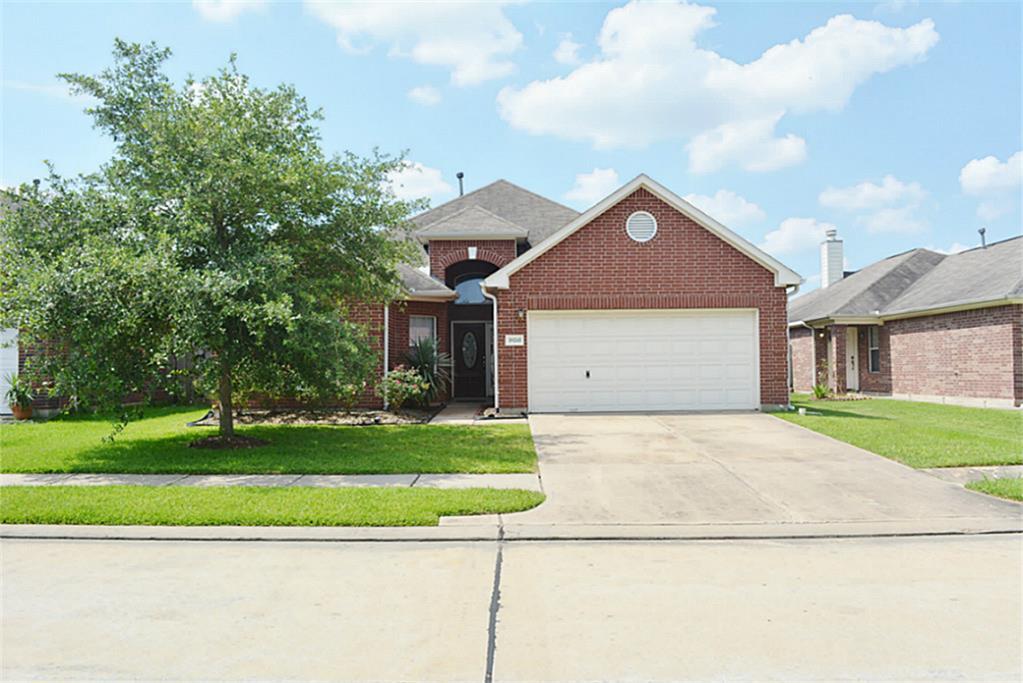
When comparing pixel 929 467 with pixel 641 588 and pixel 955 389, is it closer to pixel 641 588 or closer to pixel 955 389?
pixel 641 588

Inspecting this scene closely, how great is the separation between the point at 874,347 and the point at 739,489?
18.0 meters

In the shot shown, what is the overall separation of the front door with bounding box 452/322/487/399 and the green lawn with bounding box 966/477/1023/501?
13.6 meters

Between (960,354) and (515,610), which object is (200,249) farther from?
(960,354)

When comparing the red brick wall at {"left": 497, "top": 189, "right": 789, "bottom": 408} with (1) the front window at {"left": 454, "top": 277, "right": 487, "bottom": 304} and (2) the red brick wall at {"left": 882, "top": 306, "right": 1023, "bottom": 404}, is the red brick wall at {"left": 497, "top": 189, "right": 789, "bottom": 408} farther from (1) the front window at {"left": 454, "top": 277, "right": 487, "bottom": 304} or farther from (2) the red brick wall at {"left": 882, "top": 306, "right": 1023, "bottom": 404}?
(2) the red brick wall at {"left": 882, "top": 306, "right": 1023, "bottom": 404}

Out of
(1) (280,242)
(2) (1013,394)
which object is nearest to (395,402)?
(1) (280,242)

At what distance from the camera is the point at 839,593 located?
4.73 metres

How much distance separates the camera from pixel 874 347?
75.7 ft

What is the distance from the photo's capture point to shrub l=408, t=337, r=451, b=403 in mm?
16062

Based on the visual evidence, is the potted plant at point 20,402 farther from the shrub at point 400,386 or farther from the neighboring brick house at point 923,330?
the neighboring brick house at point 923,330

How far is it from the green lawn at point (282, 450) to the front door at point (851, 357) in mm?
15732

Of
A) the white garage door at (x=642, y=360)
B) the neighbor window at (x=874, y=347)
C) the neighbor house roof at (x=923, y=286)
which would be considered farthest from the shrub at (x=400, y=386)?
the neighbor window at (x=874, y=347)

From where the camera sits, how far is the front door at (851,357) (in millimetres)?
23781

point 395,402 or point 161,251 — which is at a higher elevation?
point 161,251

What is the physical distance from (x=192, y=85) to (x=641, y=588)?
10.8m
